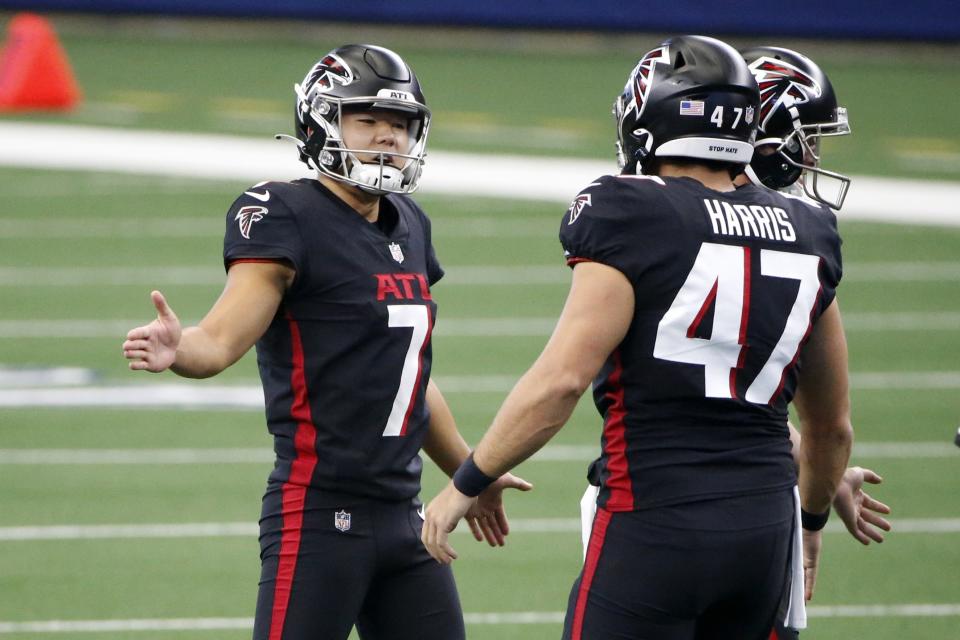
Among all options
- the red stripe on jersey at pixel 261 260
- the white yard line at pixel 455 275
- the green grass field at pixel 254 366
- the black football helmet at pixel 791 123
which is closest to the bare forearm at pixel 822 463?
the black football helmet at pixel 791 123

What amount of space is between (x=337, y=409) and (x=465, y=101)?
51.9ft

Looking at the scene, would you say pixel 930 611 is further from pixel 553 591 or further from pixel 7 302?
pixel 7 302

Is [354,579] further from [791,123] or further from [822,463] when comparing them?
[791,123]

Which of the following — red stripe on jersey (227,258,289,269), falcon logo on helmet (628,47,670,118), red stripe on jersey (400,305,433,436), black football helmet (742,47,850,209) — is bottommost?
red stripe on jersey (400,305,433,436)

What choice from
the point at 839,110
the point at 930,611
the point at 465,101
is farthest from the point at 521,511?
the point at 465,101

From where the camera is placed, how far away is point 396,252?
4129 mm

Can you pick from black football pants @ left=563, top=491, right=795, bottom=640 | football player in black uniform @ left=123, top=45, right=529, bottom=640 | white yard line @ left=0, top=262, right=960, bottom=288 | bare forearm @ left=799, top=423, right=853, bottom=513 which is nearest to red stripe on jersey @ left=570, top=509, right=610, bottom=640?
black football pants @ left=563, top=491, right=795, bottom=640

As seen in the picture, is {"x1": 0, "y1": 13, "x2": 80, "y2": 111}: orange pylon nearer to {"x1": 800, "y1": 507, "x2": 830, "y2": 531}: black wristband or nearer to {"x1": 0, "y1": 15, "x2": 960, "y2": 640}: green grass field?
{"x1": 0, "y1": 15, "x2": 960, "y2": 640}: green grass field

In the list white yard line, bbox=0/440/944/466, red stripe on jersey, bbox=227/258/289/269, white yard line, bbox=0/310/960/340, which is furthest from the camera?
white yard line, bbox=0/310/960/340

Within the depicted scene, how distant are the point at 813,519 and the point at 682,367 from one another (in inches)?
36.9

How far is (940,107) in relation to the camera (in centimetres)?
1989

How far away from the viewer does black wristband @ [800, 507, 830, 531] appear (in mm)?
4195

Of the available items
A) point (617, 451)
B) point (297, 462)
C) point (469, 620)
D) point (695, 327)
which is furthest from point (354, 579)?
point (469, 620)

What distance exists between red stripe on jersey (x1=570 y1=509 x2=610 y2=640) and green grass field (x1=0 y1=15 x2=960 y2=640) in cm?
252
